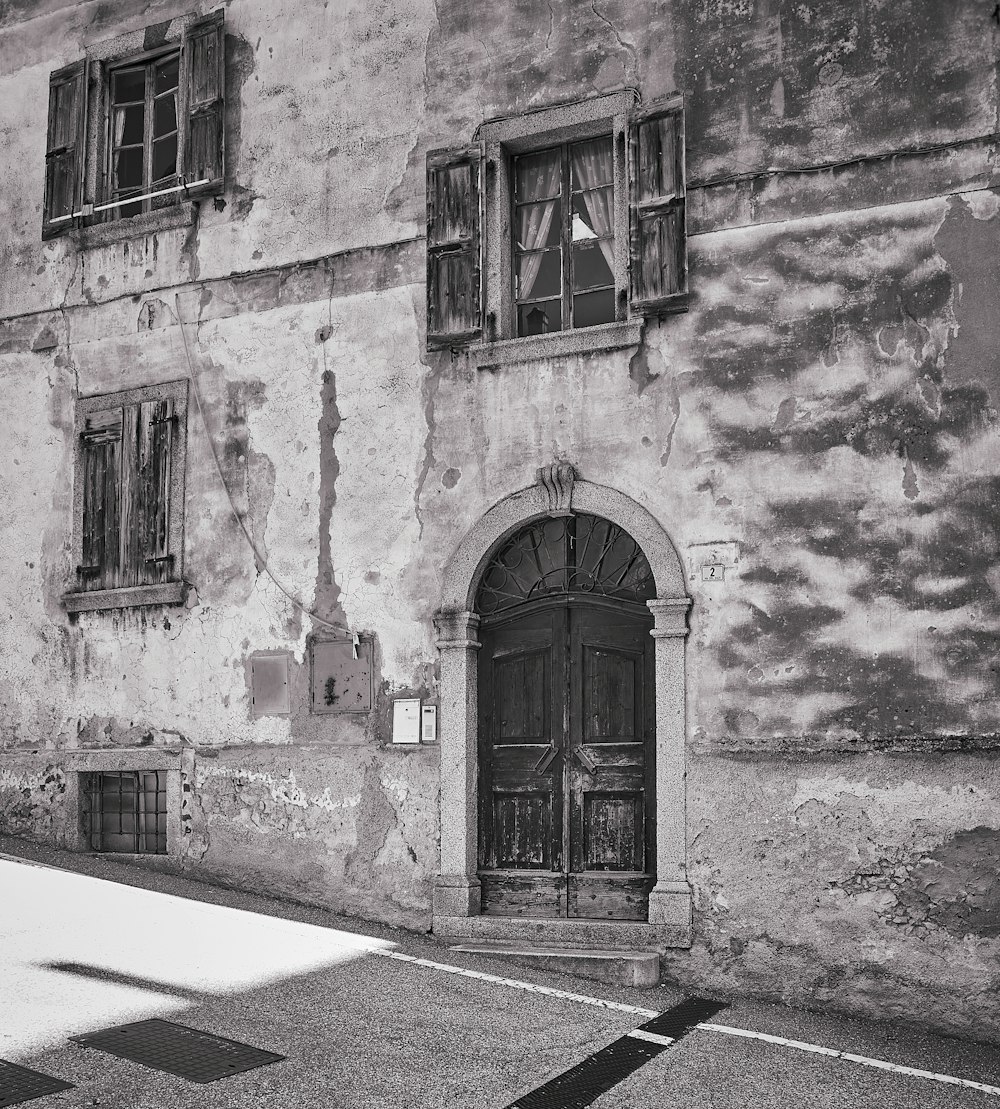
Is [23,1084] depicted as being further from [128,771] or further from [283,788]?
[128,771]

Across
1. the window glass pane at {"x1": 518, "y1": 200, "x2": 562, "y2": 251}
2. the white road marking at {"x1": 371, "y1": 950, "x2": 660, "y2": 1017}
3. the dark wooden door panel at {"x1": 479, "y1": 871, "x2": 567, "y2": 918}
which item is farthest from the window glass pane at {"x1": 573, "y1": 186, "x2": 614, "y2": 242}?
the white road marking at {"x1": 371, "y1": 950, "x2": 660, "y2": 1017}

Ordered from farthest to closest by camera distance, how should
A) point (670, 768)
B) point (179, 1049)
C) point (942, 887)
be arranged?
point (670, 768)
point (942, 887)
point (179, 1049)

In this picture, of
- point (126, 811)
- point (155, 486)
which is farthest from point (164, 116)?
point (126, 811)

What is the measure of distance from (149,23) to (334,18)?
1.71m

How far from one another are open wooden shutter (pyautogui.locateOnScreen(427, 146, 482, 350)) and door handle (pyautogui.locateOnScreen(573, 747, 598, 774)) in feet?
9.25

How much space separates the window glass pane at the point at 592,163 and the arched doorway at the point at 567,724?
227 cm

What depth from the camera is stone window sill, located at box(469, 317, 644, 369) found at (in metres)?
8.02

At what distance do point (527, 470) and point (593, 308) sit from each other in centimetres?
117

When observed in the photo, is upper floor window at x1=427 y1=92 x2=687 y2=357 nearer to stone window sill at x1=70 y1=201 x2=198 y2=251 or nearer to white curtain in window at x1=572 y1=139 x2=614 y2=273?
white curtain in window at x1=572 y1=139 x2=614 y2=273

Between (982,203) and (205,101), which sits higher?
(205,101)

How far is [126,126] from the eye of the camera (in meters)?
10.2

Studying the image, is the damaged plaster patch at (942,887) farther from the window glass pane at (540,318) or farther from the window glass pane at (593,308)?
the window glass pane at (540,318)

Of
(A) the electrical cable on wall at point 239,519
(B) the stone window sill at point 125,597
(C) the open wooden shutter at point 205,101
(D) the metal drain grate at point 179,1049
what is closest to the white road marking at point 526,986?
(D) the metal drain grate at point 179,1049

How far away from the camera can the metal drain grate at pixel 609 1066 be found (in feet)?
17.5
